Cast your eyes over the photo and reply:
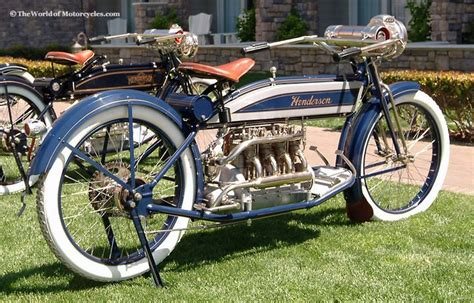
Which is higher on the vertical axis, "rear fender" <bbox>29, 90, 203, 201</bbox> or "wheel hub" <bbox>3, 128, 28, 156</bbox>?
"rear fender" <bbox>29, 90, 203, 201</bbox>

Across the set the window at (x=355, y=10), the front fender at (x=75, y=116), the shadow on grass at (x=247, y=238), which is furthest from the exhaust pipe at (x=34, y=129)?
the window at (x=355, y=10)

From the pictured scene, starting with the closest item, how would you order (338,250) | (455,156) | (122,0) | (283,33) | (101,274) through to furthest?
(101,274)
(338,250)
(455,156)
(283,33)
(122,0)

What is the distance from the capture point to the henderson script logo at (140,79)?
8242 millimetres

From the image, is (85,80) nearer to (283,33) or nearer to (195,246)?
(195,246)

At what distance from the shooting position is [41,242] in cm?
600

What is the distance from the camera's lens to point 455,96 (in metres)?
10.4

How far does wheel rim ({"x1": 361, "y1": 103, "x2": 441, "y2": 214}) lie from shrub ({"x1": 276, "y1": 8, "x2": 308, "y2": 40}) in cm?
1163

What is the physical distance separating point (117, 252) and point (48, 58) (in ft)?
12.7

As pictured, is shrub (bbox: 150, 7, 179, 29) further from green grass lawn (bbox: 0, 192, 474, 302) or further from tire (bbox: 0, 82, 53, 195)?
green grass lawn (bbox: 0, 192, 474, 302)

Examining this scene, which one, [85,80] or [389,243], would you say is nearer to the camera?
[389,243]

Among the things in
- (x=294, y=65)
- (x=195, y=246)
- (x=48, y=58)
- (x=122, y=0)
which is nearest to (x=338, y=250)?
(x=195, y=246)

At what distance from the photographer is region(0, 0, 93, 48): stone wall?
2858 centimetres

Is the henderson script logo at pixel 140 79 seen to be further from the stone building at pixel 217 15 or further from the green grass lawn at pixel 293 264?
the stone building at pixel 217 15

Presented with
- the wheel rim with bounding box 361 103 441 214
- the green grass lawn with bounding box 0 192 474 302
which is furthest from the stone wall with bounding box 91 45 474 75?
the green grass lawn with bounding box 0 192 474 302
